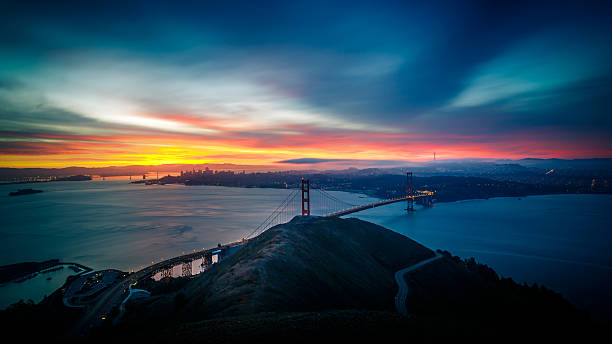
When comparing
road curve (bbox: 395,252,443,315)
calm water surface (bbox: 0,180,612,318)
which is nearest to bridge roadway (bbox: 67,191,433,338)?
calm water surface (bbox: 0,180,612,318)

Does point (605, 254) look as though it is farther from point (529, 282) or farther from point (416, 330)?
point (416, 330)

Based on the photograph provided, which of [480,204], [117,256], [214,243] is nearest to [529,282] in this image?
[214,243]

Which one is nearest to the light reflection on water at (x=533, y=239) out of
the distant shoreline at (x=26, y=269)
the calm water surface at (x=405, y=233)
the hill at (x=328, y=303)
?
the calm water surface at (x=405, y=233)

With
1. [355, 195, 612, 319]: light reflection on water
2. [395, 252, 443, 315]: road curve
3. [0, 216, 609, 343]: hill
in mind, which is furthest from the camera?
[355, 195, 612, 319]: light reflection on water

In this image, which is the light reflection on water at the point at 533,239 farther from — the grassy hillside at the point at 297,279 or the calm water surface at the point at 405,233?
the grassy hillside at the point at 297,279

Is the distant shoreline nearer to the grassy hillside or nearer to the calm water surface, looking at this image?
the calm water surface

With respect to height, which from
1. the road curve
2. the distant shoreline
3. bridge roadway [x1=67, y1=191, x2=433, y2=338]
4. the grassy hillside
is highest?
the grassy hillside
